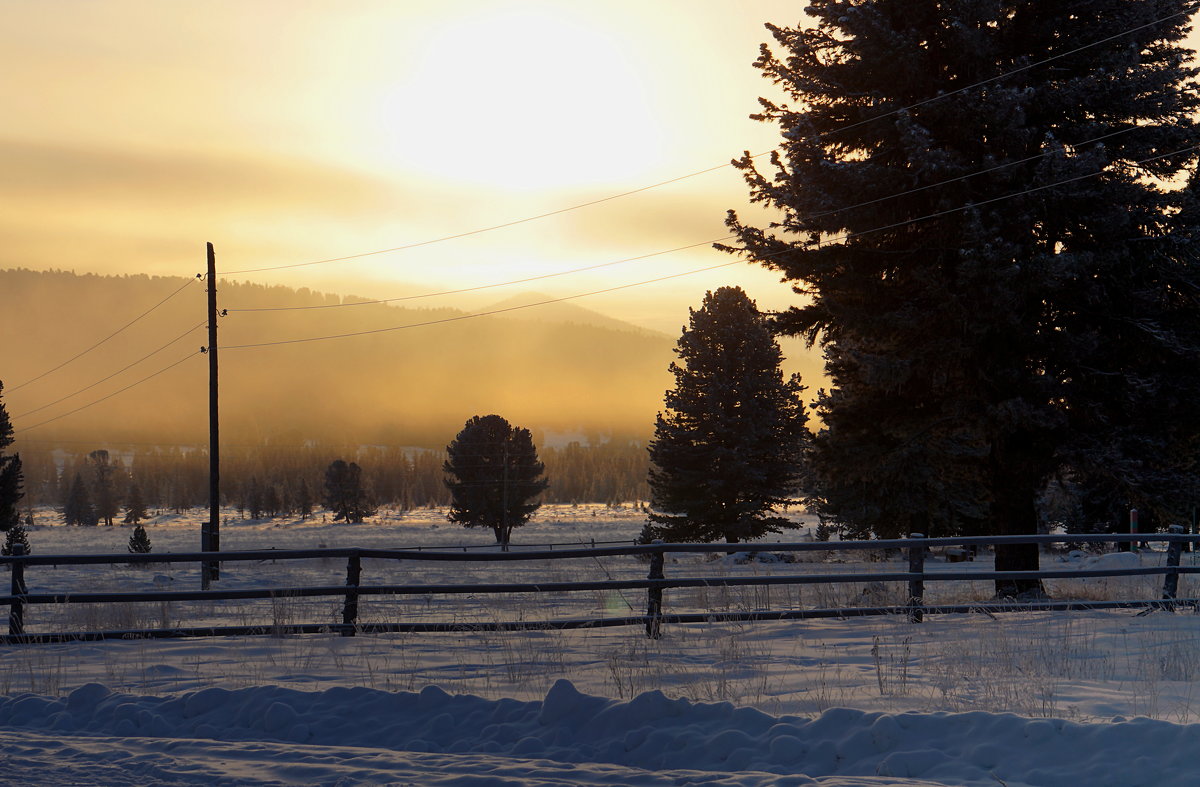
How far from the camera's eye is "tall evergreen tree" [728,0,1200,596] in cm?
1773

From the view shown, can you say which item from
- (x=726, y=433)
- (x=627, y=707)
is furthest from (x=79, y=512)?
(x=627, y=707)

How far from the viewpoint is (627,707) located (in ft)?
25.8

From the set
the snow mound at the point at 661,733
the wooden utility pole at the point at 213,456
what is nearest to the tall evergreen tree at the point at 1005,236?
the snow mound at the point at 661,733

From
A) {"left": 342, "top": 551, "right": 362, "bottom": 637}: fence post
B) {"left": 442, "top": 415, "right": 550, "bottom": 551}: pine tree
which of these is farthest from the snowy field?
{"left": 442, "top": 415, "right": 550, "bottom": 551}: pine tree

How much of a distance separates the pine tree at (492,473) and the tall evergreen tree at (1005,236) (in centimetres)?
5321

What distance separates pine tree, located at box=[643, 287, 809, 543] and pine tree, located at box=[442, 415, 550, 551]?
27.2 metres

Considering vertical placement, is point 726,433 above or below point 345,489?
above

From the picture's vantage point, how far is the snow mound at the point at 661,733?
6707 millimetres

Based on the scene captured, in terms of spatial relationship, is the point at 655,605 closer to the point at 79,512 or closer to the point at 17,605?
the point at 17,605

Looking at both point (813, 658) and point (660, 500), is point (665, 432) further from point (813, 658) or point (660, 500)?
point (813, 658)

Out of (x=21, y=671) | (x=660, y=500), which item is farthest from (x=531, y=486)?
(x=21, y=671)

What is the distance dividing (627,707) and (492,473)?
68.1 m

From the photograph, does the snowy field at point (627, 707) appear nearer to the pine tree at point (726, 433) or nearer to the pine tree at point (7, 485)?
the pine tree at point (726, 433)

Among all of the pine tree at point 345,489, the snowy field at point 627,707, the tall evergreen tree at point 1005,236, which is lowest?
the pine tree at point 345,489
